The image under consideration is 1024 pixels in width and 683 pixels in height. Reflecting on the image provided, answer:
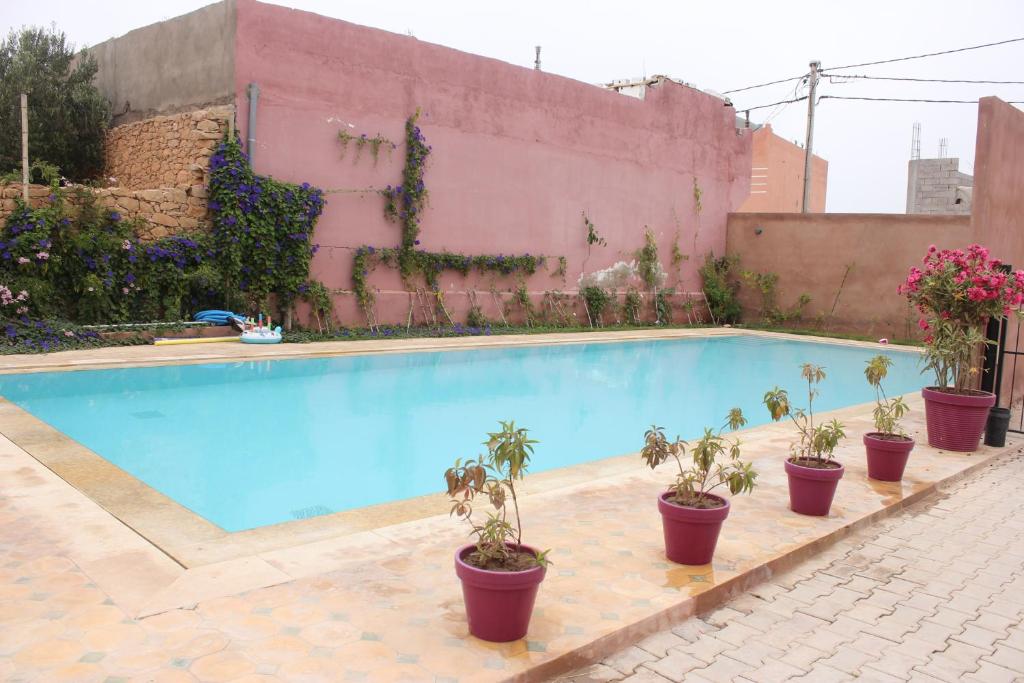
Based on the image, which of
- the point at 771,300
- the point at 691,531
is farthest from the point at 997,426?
the point at 771,300

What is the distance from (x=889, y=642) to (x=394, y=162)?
11.0 m

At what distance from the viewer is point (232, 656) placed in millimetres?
2396

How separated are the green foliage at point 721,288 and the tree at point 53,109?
1245 centimetres

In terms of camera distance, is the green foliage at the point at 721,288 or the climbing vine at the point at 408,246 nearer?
the climbing vine at the point at 408,246

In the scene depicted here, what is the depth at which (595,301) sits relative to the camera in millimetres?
15914

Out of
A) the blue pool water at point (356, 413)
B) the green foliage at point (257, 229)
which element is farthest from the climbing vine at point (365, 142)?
the blue pool water at point (356, 413)

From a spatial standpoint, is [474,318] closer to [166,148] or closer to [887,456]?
[166,148]

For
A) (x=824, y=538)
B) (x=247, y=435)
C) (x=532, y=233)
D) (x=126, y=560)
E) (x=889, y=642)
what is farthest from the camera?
(x=532, y=233)

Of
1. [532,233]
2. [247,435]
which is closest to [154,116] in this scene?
[532,233]

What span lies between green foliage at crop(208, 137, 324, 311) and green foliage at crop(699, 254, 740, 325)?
10095 mm

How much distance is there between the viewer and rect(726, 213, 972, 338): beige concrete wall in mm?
15664

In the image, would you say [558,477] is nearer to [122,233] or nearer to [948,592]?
[948,592]

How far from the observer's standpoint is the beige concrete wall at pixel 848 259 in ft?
51.4

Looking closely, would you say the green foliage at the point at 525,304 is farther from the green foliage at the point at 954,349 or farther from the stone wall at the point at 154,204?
the green foliage at the point at 954,349
